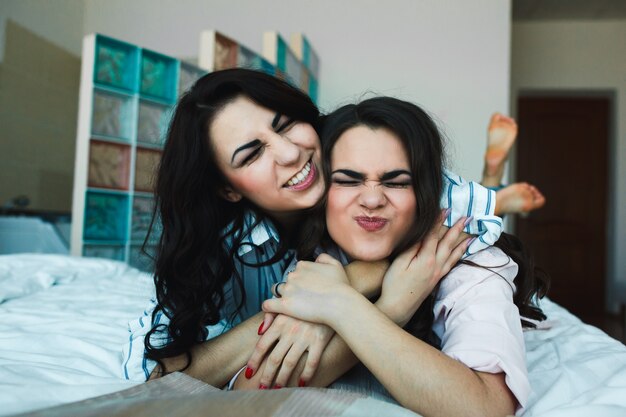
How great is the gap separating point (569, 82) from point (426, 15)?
2.08 meters

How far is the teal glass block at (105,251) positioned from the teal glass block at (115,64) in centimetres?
85

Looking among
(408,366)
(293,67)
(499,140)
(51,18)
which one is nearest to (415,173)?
(408,366)

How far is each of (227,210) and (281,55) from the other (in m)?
2.17

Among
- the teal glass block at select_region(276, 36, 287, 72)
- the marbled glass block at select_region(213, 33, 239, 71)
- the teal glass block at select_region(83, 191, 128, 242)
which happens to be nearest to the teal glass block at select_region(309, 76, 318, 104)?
the teal glass block at select_region(276, 36, 287, 72)

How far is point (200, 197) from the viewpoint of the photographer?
1.29 meters

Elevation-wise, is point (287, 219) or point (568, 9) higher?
point (568, 9)

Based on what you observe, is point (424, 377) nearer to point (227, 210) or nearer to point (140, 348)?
point (140, 348)

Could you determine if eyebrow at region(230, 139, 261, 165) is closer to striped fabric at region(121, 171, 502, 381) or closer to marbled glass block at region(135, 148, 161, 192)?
striped fabric at region(121, 171, 502, 381)

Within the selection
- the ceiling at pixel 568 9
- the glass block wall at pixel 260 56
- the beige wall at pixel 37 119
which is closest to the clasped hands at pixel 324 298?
the glass block wall at pixel 260 56

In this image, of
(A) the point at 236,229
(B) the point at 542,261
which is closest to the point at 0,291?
(A) the point at 236,229

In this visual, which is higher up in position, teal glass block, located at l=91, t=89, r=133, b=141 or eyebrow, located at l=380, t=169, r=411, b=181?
teal glass block, located at l=91, t=89, r=133, b=141

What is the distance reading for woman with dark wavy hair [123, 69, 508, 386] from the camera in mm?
1064

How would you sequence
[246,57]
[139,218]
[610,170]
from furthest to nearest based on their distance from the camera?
[610,170], [246,57], [139,218]

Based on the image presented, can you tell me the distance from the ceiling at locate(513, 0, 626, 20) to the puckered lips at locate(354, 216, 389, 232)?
4879 mm
